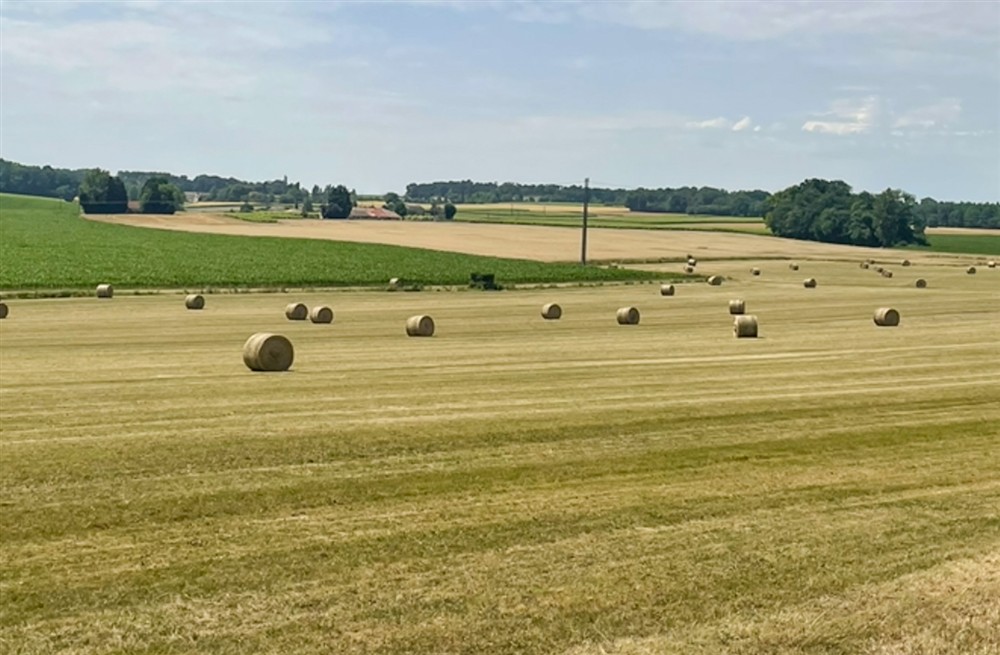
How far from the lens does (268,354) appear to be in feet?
91.3

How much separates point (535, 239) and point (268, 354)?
11491cm

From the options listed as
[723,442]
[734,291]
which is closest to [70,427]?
[723,442]

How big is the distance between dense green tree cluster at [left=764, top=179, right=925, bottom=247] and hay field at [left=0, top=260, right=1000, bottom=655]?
492 ft

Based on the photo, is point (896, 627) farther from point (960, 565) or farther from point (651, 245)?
point (651, 245)

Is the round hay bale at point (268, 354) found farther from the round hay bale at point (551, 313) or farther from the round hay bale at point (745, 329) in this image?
the round hay bale at point (551, 313)

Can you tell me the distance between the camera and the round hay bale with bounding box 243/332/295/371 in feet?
91.0

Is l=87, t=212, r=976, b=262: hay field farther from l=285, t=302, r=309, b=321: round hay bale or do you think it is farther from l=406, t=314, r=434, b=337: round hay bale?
l=406, t=314, r=434, b=337: round hay bale

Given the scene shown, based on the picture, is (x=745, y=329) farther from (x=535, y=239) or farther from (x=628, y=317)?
(x=535, y=239)

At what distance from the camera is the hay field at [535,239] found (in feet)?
396

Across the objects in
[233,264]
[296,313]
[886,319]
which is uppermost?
[886,319]

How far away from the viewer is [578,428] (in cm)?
2036

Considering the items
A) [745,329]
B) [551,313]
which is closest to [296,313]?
[551,313]

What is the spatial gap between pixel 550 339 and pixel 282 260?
178 ft

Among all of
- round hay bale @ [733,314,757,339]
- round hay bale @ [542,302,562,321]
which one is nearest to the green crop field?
round hay bale @ [542,302,562,321]
